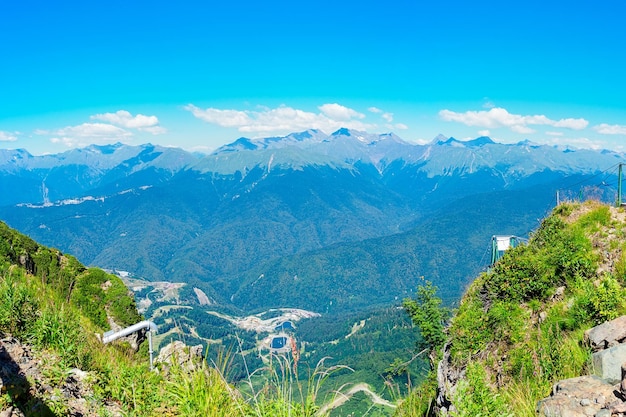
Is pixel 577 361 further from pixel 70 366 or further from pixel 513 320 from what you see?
pixel 70 366

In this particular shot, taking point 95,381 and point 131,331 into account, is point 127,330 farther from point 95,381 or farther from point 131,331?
point 95,381

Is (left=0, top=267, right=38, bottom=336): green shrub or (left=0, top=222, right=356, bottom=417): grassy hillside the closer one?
(left=0, top=222, right=356, bottom=417): grassy hillside

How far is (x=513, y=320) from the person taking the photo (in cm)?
1083

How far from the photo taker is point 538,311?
1075cm

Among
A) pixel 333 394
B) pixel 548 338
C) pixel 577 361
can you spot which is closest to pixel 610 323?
pixel 577 361

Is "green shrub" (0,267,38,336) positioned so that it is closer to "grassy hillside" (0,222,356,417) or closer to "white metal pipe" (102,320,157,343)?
"grassy hillside" (0,222,356,417)

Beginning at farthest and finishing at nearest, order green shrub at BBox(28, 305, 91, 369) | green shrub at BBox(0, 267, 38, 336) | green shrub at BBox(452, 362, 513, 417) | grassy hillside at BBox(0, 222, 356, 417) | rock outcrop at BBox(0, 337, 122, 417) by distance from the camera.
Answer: green shrub at BBox(0, 267, 38, 336) < green shrub at BBox(28, 305, 91, 369) < rock outcrop at BBox(0, 337, 122, 417) < grassy hillside at BBox(0, 222, 356, 417) < green shrub at BBox(452, 362, 513, 417)

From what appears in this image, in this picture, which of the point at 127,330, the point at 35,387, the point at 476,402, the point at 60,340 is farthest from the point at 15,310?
the point at 476,402

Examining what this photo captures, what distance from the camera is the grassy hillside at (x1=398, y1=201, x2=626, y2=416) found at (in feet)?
22.6

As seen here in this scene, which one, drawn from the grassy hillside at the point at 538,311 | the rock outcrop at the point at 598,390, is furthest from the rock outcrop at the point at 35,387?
the rock outcrop at the point at 598,390

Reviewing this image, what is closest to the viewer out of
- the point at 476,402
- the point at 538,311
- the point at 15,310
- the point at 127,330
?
the point at 476,402

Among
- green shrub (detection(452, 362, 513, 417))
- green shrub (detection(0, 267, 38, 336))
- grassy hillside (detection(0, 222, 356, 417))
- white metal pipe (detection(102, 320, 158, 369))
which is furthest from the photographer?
white metal pipe (detection(102, 320, 158, 369))

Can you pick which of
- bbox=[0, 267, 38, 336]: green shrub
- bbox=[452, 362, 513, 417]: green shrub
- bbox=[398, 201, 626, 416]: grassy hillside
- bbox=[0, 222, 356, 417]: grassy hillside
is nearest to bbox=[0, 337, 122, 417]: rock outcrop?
bbox=[0, 222, 356, 417]: grassy hillside

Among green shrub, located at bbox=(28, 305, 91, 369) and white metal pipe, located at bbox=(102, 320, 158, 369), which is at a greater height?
green shrub, located at bbox=(28, 305, 91, 369)
